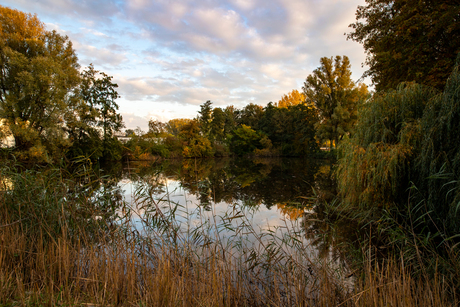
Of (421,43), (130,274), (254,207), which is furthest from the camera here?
(421,43)

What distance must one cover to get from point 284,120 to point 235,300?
4067cm

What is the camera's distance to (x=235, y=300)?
279 cm

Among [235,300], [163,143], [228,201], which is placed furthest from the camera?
[163,143]

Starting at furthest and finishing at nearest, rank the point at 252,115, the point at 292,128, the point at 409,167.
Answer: the point at 252,115 → the point at 292,128 → the point at 409,167

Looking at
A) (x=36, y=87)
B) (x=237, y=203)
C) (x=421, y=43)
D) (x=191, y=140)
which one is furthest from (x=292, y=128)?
(x=237, y=203)

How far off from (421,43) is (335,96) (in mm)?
23879

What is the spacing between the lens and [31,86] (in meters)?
18.3

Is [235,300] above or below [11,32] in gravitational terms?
below

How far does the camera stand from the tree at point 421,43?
7352mm

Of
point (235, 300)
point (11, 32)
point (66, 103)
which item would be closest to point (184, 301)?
point (235, 300)

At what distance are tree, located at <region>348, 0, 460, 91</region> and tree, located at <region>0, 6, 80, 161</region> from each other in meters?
20.1

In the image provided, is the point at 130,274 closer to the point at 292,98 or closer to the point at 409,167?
the point at 409,167

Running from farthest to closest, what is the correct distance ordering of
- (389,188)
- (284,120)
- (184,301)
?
(284,120)
(389,188)
(184,301)

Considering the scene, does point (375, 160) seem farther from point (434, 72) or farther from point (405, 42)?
point (405, 42)
